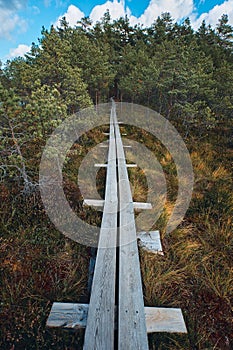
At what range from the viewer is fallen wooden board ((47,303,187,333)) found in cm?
179

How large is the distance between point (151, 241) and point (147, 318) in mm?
1194

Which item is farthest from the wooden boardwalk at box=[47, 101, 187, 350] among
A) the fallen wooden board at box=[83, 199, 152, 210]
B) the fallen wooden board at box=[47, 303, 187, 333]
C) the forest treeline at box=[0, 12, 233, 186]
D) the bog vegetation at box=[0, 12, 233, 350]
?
the forest treeline at box=[0, 12, 233, 186]

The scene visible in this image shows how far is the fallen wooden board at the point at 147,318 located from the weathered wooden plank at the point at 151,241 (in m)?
0.96

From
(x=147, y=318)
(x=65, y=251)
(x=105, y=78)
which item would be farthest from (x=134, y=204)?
(x=105, y=78)

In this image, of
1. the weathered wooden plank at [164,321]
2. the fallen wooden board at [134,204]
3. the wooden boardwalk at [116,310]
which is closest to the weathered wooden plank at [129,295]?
the wooden boardwalk at [116,310]

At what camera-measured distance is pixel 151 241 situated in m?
2.96

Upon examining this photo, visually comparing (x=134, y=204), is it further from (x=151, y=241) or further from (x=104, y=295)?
(x=104, y=295)

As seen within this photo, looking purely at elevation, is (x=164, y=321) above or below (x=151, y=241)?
below

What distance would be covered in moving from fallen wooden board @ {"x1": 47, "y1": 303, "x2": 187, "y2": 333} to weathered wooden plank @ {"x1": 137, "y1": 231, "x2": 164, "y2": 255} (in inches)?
37.8

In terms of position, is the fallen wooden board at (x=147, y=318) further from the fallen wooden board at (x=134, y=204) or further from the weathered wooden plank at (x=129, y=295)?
the fallen wooden board at (x=134, y=204)

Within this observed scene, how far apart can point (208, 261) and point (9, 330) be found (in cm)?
269

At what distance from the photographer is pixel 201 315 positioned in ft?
7.09

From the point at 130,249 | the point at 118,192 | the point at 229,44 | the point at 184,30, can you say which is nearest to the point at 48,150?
the point at 118,192

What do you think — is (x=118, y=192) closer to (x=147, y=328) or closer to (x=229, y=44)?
(x=147, y=328)
